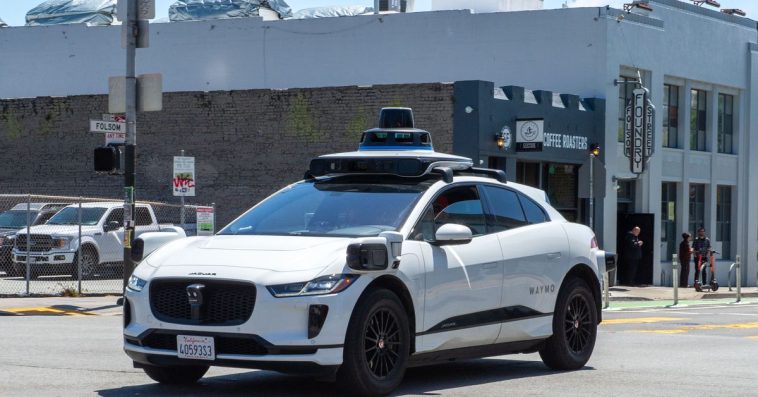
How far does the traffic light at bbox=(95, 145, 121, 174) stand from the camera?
20969 mm

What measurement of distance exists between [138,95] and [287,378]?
36.6 feet

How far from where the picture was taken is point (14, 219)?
31688 millimetres

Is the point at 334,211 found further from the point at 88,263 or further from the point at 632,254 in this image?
the point at 632,254

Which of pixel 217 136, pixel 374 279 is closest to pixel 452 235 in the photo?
pixel 374 279

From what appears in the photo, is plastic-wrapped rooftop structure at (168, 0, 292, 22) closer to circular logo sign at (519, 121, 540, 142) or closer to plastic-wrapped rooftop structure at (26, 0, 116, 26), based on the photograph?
plastic-wrapped rooftop structure at (26, 0, 116, 26)

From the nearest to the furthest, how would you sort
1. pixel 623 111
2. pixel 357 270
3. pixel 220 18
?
pixel 357 270, pixel 623 111, pixel 220 18

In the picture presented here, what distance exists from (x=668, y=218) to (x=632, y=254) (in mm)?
4861

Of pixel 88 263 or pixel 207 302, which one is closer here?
pixel 207 302

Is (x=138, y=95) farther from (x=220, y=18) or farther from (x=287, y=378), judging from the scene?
(x=220, y=18)

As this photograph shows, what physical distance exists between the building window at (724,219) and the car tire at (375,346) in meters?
35.3

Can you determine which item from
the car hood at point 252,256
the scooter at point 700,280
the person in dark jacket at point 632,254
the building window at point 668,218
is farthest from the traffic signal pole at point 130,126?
the building window at point 668,218

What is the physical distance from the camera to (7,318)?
62.8 feet

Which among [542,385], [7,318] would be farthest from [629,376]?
[7,318]

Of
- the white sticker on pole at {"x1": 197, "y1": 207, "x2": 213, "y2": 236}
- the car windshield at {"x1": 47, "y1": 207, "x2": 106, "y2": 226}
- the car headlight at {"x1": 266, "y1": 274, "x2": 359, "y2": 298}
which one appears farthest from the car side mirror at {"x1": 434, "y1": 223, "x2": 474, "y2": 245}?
Answer: the car windshield at {"x1": 47, "y1": 207, "x2": 106, "y2": 226}
